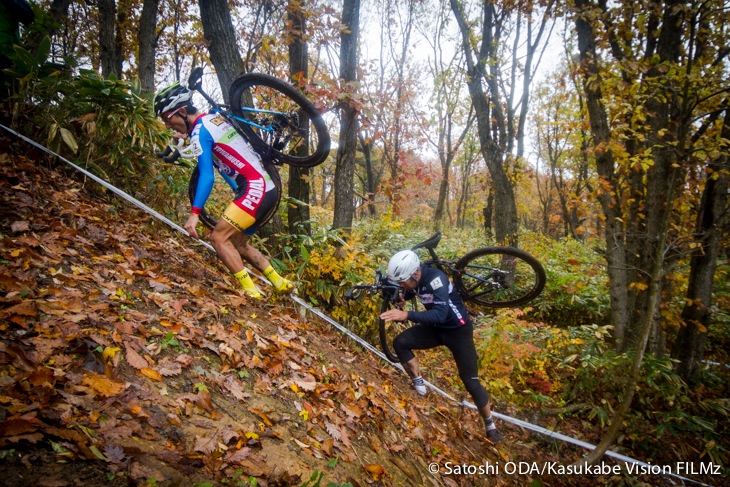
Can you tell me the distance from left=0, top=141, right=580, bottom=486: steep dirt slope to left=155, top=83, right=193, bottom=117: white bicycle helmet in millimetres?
1558

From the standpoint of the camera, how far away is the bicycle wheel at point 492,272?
16.7ft

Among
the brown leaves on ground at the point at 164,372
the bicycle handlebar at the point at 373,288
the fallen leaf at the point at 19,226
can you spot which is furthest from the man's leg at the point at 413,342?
the fallen leaf at the point at 19,226

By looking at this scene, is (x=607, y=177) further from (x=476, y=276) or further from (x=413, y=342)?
(x=413, y=342)

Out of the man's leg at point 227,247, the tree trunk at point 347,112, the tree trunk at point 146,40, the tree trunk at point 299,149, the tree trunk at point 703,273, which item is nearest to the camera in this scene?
the man's leg at point 227,247

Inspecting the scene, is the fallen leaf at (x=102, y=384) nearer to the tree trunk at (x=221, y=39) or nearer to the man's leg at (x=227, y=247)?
the man's leg at (x=227, y=247)

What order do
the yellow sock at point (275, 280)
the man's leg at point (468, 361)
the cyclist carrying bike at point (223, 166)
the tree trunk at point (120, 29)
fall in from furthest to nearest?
the tree trunk at point (120, 29), the man's leg at point (468, 361), the yellow sock at point (275, 280), the cyclist carrying bike at point (223, 166)

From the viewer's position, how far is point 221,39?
17.2ft

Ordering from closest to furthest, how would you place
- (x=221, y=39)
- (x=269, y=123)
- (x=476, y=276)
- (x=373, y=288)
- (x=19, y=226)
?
1. (x=19, y=226)
2. (x=269, y=123)
3. (x=373, y=288)
4. (x=221, y=39)
5. (x=476, y=276)

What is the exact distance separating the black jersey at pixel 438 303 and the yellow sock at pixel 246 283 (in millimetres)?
2011

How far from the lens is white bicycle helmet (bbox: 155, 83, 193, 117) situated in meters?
3.92

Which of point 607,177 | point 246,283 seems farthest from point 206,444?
point 607,177

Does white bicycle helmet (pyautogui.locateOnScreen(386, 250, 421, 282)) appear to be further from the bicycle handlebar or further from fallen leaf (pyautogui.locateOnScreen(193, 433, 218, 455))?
fallen leaf (pyautogui.locateOnScreen(193, 433, 218, 455))

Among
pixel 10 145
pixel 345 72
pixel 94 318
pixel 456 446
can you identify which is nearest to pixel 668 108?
pixel 345 72

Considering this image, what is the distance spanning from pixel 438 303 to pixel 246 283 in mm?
2496
